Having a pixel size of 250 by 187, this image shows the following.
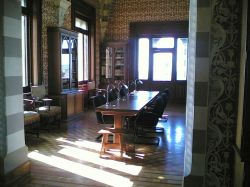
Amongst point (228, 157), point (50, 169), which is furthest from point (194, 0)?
point (50, 169)

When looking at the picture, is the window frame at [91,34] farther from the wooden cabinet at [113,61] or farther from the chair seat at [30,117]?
the chair seat at [30,117]

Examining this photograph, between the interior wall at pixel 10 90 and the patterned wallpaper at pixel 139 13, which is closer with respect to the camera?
the interior wall at pixel 10 90

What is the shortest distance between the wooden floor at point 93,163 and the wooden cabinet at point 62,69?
4.29 ft

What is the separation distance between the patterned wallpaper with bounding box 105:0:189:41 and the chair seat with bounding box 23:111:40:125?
6.80m

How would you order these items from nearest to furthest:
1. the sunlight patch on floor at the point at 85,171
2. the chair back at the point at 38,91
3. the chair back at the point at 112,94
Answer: the sunlight patch on floor at the point at 85,171 → the chair back at the point at 112,94 → the chair back at the point at 38,91

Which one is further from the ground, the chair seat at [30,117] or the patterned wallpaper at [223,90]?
the patterned wallpaper at [223,90]

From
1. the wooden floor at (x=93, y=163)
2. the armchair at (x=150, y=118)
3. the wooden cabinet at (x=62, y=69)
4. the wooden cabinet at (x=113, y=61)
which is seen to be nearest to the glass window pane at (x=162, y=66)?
the wooden cabinet at (x=113, y=61)

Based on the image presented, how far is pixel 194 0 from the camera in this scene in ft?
8.70

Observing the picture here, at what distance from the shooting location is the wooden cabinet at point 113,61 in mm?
12148

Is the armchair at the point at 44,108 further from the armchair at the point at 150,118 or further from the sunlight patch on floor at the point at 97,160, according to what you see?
the armchair at the point at 150,118

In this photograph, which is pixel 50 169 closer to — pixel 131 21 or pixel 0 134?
pixel 0 134

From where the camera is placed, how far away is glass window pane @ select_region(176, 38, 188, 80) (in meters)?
11.9

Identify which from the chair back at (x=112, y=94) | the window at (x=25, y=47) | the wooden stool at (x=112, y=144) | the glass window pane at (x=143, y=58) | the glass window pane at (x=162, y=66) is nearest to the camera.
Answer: the wooden stool at (x=112, y=144)

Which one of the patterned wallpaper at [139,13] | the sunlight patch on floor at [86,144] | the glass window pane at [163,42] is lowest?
the sunlight patch on floor at [86,144]
